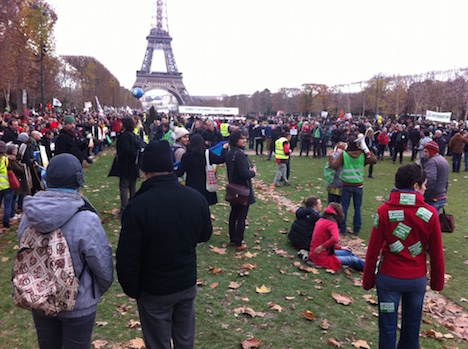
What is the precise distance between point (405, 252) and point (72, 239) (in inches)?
107

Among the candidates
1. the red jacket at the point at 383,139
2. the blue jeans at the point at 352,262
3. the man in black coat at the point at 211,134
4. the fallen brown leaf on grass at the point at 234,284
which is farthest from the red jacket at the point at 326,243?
the red jacket at the point at 383,139

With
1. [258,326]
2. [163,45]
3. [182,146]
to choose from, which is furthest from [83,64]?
[258,326]

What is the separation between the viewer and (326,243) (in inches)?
230

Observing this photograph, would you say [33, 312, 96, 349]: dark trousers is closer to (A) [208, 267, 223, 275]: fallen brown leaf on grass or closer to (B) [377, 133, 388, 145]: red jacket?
(A) [208, 267, 223, 275]: fallen brown leaf on grass

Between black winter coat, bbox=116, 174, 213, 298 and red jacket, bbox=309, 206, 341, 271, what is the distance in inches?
138

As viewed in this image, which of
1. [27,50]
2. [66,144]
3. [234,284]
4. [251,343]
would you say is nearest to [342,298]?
[234,284]

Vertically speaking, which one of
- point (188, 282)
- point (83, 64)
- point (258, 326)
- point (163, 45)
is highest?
point (163, 45)

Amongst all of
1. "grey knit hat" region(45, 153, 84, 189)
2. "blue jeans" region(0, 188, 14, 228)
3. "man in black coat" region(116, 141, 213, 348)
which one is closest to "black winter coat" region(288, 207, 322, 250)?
"man in black coat" region(116, 141, 213, 348)

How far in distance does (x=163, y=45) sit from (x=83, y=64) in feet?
153

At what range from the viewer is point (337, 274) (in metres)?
5.92

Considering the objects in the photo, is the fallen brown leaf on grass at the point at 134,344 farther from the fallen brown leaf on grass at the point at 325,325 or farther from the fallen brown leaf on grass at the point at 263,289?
the fallen brown leaf on grass at the point at 325,325

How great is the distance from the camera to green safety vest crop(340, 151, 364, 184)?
24.6 ft

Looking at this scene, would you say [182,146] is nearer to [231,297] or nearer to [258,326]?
[231,297]

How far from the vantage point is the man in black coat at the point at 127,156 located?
7480 mm
